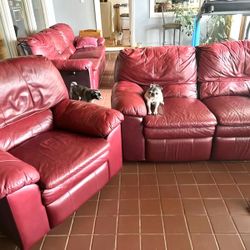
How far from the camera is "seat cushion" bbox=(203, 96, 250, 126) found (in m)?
2.04

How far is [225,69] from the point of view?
98.1 inches

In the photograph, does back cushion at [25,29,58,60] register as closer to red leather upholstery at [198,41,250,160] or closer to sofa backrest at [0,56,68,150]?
sofa backrest at [0,56,68,150]

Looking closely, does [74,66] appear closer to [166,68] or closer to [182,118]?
[166,68]

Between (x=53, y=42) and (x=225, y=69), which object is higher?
(x=53, y=42)

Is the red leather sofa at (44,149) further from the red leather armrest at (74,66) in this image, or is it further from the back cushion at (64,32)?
the back cushion at (64,32)

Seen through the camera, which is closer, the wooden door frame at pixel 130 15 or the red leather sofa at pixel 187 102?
the red leather sofa at pixel 187 102

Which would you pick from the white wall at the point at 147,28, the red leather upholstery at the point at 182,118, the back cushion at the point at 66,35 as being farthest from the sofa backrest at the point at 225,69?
the white wall at the point at 147,28

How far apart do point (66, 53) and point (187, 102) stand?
278cm

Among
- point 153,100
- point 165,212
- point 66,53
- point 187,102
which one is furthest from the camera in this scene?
point 66,53

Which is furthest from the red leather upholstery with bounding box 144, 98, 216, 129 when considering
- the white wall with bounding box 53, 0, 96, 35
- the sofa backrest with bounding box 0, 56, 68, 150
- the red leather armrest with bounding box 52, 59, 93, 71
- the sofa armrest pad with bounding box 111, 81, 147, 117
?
the white wall with bounding box 53, 0, 96, 35

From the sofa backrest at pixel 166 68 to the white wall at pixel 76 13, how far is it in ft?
13.3

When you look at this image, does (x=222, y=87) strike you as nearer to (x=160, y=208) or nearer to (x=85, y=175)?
(x=160, y=208)

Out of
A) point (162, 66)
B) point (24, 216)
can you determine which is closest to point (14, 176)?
point (24, 216)

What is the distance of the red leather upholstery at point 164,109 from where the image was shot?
206cm
